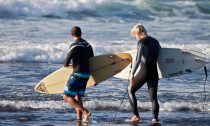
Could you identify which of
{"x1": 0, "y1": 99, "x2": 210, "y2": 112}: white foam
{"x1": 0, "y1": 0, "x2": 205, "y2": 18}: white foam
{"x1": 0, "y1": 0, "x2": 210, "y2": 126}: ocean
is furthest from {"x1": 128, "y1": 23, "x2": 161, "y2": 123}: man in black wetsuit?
{"x1": 0, "y1": 0, "x2": 205, "y2": 18}: white foam

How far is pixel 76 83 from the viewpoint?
39.8 feet

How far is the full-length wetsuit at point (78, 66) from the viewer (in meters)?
11.9

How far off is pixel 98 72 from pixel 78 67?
3.21 ft

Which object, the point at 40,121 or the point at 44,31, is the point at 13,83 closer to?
the point at 40,121

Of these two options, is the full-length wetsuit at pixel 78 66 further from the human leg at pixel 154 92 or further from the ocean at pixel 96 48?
the human leg at pixel 154 92

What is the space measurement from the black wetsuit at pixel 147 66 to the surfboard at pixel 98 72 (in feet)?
2.69

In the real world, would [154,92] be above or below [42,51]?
below

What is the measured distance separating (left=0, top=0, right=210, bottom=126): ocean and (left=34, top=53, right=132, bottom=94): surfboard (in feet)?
1.59

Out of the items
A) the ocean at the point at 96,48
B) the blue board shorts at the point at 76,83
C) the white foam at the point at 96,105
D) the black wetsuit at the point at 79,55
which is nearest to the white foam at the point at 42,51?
the ocean at the point at 96,48

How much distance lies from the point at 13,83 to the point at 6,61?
420cm

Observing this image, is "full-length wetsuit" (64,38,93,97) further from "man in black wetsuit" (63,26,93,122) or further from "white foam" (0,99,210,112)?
"white foam" (0,99,210,112)

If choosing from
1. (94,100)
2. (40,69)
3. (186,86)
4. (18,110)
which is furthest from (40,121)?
(40,69)

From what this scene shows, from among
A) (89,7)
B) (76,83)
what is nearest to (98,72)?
(76,83)

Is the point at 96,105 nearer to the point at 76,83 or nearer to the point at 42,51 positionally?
the point at 76,83
